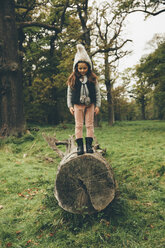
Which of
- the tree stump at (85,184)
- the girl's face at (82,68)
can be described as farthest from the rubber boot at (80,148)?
the girl's face at (82,68)

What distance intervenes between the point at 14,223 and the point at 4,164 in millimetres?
3395

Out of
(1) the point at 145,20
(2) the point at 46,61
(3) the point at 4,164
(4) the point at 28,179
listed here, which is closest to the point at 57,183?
(4) the point at 28,179

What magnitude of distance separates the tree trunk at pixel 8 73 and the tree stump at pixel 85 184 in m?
7.45

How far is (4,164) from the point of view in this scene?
6.47 meters

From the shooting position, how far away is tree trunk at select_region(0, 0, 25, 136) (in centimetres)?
971

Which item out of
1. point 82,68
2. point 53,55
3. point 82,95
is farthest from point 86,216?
point 53,55

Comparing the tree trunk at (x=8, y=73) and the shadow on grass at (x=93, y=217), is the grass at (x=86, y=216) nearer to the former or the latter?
the shadow on grass at (x=93, y=217)

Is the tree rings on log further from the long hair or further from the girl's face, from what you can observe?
the girl's face

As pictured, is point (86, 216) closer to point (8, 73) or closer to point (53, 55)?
point (8, 73)

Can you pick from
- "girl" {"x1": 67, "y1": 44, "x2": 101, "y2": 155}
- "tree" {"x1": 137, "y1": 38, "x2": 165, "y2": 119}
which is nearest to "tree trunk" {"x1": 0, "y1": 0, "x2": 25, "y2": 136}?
"girl" {"x1": 67, "y1": 44, "x2": 101, "y2": 155}

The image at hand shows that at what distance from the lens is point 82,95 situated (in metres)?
3.56

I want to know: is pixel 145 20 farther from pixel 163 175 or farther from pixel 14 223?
pixel 14 223

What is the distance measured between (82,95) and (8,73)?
297 inches

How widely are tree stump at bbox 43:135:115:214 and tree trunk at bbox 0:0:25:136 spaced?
745 centimetres
